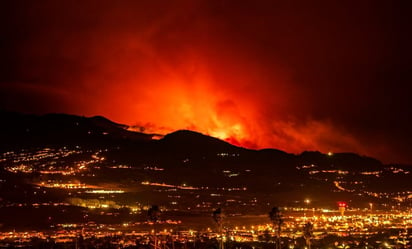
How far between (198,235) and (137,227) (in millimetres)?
15544

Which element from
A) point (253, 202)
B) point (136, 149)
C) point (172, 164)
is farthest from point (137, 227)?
point (136, 149)

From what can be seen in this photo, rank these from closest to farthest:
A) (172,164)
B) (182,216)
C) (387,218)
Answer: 1. (182,216)
2. (387,218)
3. (172,164)

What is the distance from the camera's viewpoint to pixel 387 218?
125 metres

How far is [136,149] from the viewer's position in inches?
7712

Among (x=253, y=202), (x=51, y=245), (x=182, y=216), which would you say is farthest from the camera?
(x=253, y=202)

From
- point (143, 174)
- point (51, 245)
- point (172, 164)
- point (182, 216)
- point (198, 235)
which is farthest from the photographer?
point (172, 164)

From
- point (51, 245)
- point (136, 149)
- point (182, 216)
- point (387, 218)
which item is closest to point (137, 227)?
point (182, 216)

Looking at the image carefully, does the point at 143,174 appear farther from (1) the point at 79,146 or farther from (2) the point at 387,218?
(2) the point at 387,218

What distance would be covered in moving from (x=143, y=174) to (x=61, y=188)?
26694 mm

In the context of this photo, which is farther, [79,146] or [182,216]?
[79,146]

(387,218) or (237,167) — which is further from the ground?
(237,167)

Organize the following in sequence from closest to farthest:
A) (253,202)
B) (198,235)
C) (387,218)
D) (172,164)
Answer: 1. (198,235)
2. (387,218)
3. (253,202)
4. (172,164)

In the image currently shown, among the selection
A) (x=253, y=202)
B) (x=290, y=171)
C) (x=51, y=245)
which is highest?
(x=290, y=171)

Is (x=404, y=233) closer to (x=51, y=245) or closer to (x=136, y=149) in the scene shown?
(x=51, y=245)
